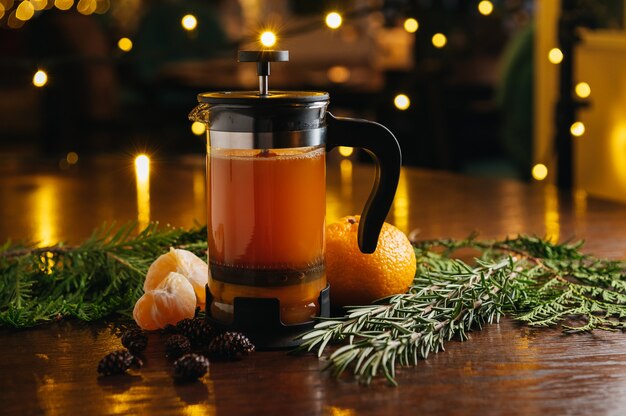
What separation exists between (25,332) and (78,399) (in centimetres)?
22

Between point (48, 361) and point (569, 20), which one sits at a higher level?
point (569, 20)

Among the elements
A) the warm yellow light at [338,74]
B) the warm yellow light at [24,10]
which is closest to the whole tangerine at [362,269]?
the warm yellow light at [338,74]

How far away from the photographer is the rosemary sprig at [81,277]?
3.27ft

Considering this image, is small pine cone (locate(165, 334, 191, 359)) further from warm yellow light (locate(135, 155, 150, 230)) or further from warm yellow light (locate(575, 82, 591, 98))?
warm yellow light (locate(575, 82, 591, 98))

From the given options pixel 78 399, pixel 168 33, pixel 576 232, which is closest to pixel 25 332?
pixel 78 399

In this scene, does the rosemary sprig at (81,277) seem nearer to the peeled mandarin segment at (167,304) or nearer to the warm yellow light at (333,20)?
the peeled mandarin segment at (167,304)

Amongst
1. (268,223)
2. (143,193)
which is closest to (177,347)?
(268,223)

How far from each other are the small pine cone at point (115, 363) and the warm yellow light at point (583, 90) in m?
2.28

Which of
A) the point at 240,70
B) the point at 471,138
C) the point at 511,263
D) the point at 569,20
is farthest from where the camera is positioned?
the point at 240,70

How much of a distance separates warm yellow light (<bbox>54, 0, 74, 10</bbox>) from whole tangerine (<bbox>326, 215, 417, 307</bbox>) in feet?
15.9

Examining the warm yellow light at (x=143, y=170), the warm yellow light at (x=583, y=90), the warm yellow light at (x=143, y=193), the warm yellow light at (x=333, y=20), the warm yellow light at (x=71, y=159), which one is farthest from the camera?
the warm yellow light at (x=583, y=90)

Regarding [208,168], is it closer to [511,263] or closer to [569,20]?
[511,263]

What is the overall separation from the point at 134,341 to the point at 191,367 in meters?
0.10

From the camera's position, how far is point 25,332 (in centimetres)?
96
